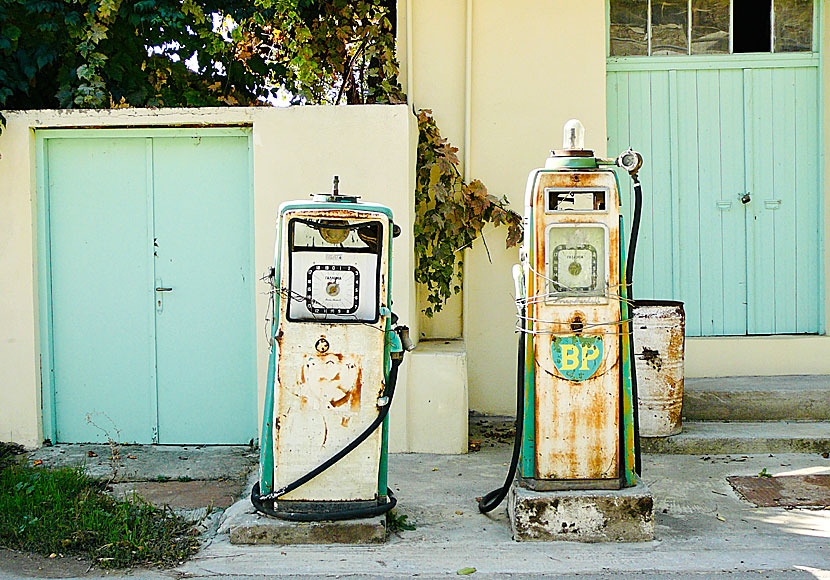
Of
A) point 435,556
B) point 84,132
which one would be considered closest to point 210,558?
point 435,556

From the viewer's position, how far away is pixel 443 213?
7.13m

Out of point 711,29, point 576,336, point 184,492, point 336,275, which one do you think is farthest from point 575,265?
point 711,29

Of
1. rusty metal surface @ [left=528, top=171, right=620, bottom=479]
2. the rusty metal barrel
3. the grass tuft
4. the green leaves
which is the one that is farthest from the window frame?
the grass tuft

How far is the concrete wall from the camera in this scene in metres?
7.48

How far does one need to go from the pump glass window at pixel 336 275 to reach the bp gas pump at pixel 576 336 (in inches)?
33.0

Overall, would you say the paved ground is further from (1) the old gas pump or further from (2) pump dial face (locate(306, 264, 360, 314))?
(2) pump dial face (locate(306, 264, 360, 314))

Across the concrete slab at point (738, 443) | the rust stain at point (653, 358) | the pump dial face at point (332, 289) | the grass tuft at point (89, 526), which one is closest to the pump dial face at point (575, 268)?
the pump dial face at point (332, 289)

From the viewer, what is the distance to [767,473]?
243 inches

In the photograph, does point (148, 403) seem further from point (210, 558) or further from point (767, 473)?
point (767, 473)

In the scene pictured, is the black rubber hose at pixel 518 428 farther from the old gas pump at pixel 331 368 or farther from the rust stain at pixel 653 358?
the rust stain at pixel 653 358

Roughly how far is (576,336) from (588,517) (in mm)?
950

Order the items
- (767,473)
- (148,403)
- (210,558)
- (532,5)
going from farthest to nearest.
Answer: (532,5) < (148,403) < (767,473) < (210,558)

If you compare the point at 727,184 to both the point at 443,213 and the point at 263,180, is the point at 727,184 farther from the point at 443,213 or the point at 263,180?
the point at 263,180

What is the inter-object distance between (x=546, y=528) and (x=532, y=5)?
4.37 m
